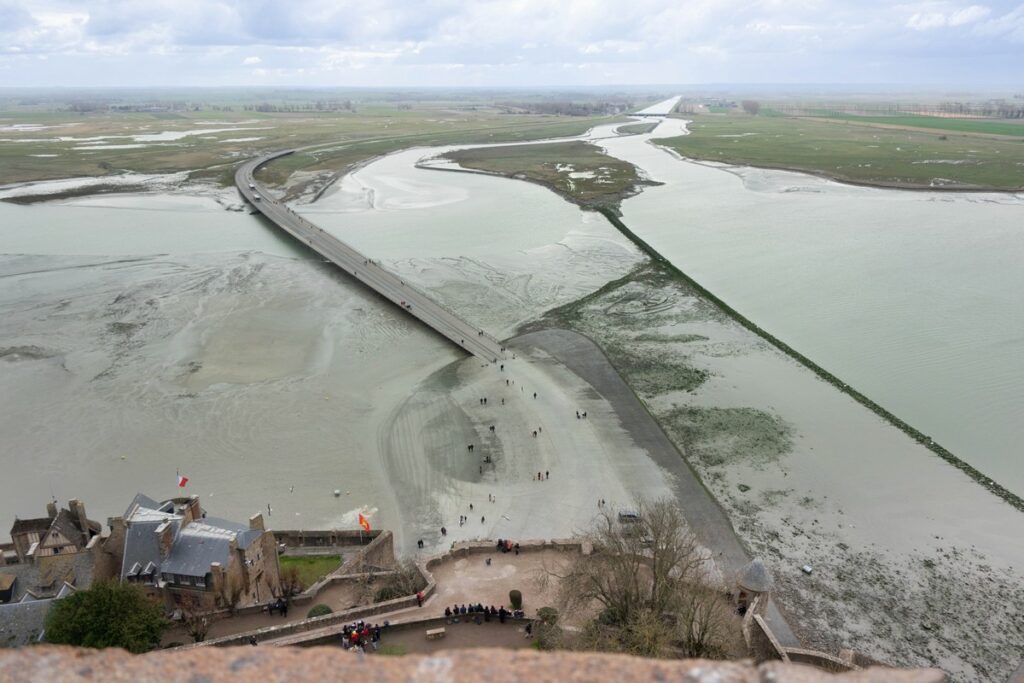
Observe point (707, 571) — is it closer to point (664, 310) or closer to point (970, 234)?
point (664, 310)

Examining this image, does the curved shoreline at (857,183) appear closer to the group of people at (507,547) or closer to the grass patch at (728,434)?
the grass patch at (728,434)

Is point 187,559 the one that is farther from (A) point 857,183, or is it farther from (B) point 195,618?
(A) point 857,183

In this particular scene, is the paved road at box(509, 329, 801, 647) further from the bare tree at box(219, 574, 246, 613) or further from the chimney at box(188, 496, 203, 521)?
the chimney at box(188, 496, 203, 521)

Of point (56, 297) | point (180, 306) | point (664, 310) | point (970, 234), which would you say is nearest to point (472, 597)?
point (664, 310)

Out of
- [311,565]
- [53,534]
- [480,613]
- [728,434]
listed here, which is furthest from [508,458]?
[53,534]

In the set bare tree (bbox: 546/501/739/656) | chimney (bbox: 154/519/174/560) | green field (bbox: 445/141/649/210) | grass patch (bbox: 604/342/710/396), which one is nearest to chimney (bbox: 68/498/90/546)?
chimney (bbox: 154/519/174/560)
